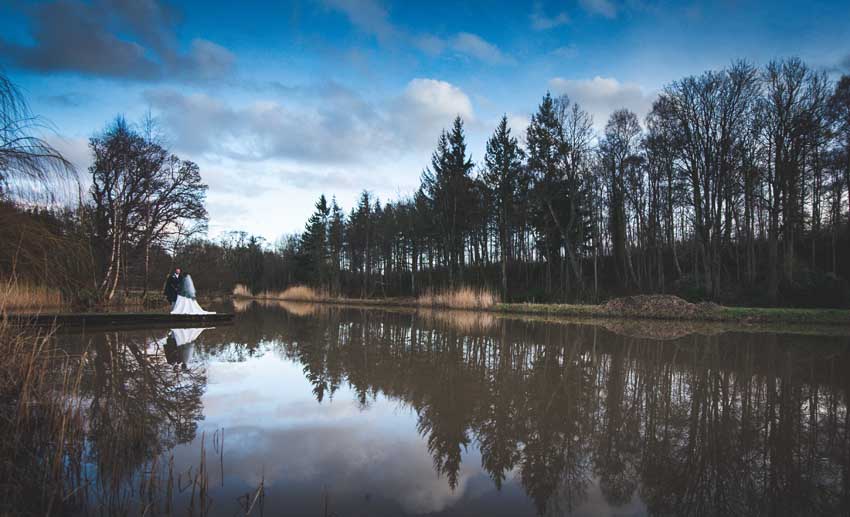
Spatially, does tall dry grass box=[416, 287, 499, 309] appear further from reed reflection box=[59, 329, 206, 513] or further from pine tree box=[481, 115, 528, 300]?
reed reflection box=[59, 329, 206, 513]

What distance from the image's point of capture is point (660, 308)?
1767 cm

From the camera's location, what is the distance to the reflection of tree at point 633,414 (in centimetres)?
311

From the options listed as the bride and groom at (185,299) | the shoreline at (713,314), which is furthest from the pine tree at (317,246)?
the bride and groom at (185,299)

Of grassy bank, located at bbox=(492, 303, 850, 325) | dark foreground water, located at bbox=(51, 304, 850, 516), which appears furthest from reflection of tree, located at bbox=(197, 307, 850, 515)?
grassy bank, located at bbox=(492, 303, 850, 325)

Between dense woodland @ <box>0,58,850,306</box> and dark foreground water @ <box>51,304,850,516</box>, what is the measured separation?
8.07 metres

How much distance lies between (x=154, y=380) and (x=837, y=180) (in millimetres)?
30526

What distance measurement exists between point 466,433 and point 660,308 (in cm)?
1628

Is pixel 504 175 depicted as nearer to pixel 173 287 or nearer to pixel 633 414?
pixel 173 287

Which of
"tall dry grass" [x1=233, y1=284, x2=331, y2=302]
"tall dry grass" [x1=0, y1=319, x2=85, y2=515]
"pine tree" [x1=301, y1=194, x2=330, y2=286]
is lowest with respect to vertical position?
"tall dry grass" [x1=233, y1=284, x2=331, y2=302]

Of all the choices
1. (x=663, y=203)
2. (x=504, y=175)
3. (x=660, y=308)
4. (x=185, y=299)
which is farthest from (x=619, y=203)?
(x=185, y=299)

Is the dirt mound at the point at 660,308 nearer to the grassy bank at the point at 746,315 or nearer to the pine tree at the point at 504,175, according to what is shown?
the grassy bank at the point at 746,315

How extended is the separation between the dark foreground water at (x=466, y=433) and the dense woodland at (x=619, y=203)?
8073mm

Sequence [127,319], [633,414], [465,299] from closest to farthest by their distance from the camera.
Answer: [633,414] < [127,319] < [465,299]

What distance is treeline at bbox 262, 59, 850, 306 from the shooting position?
64.1 feet
